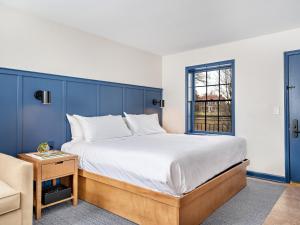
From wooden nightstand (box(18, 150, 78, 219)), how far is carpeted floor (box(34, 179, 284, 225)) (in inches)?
4.8

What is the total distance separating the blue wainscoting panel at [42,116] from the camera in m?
2.89

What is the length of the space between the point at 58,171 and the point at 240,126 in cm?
322

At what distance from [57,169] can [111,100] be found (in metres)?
1.79

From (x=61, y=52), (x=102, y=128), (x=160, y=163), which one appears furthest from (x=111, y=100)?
(x=160, y=163)

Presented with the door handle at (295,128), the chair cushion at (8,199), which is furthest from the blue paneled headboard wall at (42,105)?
the door handle at (295,128)

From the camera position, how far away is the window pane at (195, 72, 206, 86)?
4786 mm

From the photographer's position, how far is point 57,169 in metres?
2.47

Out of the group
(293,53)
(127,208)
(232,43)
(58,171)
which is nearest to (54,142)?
(58,171)

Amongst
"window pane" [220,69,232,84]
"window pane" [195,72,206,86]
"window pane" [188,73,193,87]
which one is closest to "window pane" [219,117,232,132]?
"window pane" [220,69,232,84]

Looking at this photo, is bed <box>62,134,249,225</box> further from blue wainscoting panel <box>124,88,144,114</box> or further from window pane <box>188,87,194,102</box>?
window pane <box>188,87,194,102</box>

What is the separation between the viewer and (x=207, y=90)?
4.74 meters

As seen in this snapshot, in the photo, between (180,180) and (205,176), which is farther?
(205,176)

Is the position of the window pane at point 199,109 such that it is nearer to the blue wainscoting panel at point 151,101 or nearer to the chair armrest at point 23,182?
the blue wainscoting panel at point 151,101

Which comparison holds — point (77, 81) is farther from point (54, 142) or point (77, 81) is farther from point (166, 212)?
point (166, 212)
